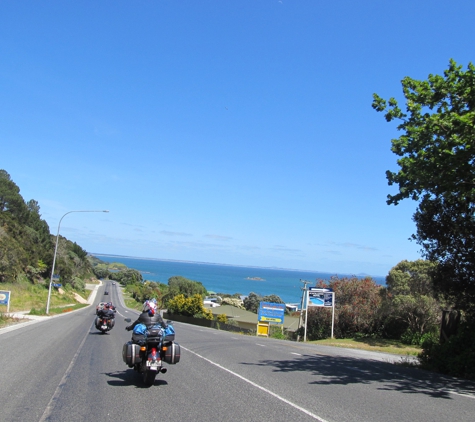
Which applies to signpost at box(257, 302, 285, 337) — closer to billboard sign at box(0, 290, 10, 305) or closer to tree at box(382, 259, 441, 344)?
tree at box(382, 259, 441, 344)

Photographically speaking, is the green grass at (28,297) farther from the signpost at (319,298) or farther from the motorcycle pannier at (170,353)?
the motorcycle pannier at (170,353)

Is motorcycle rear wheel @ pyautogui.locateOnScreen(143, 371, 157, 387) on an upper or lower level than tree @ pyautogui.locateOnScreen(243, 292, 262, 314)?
upper

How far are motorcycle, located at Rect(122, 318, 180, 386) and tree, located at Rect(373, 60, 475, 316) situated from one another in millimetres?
7300

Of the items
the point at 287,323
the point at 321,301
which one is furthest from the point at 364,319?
the point at 287,323

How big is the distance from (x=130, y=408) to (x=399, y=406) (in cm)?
460

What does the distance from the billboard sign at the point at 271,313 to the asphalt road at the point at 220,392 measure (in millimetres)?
33587

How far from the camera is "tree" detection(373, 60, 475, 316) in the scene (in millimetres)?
11250

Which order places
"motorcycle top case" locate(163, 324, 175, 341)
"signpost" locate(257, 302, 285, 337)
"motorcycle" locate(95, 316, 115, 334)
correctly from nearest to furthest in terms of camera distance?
"motorcycle top case" locate(163, 324, 175, 341), "motorcycle" locate(95, 316, 115, 334), "signpost" locate(257, 302, 285, 337)

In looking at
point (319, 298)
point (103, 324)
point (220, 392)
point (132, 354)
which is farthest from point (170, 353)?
point (319, 298)

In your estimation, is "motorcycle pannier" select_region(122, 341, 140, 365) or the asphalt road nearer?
the asphalt road

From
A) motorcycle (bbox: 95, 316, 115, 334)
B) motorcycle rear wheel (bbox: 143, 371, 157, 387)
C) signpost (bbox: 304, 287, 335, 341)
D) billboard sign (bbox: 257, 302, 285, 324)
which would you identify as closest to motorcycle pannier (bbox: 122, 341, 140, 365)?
motorcycle rear wheel (bbox: 143, 371, 157, 387)

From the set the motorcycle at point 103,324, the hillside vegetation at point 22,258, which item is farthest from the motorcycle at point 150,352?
the hillside vegetation at point 22,258

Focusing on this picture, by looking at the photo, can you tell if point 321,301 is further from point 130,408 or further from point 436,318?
point 130,408

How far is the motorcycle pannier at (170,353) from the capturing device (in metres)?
9.10
